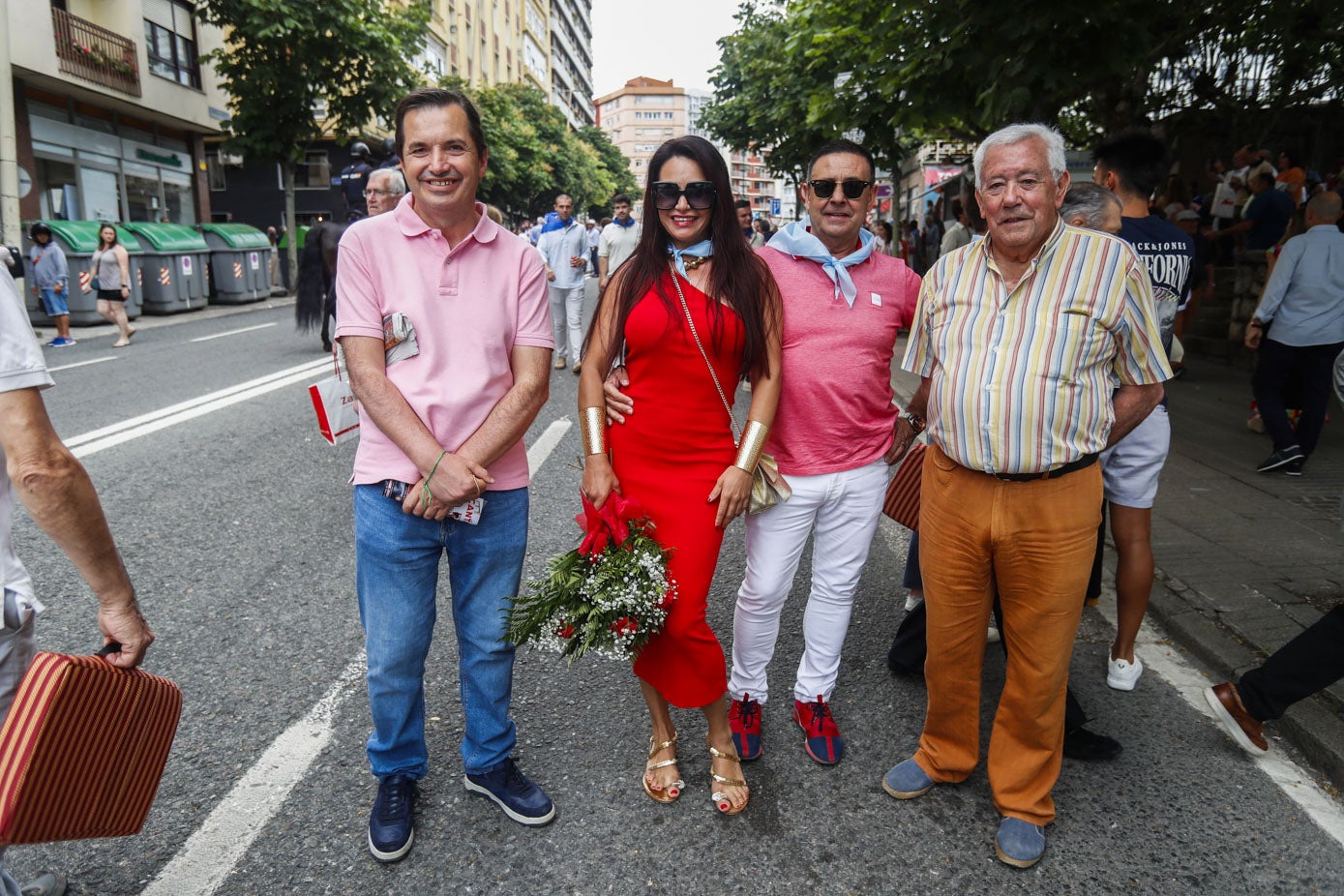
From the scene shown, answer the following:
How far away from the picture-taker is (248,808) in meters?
2.69

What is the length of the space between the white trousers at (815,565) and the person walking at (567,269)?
8141 millimetres

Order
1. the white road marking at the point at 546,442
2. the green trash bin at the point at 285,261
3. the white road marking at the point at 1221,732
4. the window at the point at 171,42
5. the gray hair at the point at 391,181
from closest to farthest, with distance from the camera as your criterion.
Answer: the white road marking at the point at 1221,732 < the gray hair at the point at 391,181 < the white road marking at the point at 546,442 < the window at the point at 171,42 < the green trash bin at the point at 285,261

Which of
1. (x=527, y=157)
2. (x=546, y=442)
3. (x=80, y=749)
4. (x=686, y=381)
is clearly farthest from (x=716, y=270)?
(x=527, y=157)

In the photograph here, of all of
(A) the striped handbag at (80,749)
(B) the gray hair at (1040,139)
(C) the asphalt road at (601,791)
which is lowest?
(C) the asphalt road at (601,791)

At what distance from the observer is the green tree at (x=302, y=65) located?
895 inches

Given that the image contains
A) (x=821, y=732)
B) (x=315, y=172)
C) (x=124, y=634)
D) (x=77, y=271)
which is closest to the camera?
(x=124, y=634)

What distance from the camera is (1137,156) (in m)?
3.74

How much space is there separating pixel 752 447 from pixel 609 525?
19.7 inches

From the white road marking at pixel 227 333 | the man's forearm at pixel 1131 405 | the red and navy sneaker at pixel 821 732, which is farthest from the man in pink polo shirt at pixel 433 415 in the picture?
the white road marking at pixel 227 333

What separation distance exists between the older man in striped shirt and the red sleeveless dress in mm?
682

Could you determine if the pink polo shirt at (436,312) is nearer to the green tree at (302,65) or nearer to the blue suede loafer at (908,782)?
the blue suede loafer at (908,782)

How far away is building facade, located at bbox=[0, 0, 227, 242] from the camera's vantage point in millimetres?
19734

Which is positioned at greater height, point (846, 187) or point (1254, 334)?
point (846, 187)

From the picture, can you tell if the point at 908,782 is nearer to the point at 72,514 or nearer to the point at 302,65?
the point at 72,514
